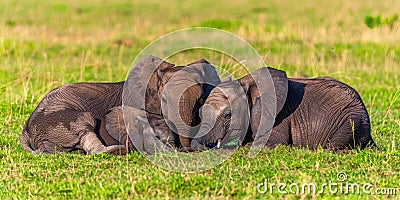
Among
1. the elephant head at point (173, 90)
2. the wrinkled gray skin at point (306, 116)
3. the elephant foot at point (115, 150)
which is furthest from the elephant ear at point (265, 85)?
the elephant foot at point (115, 150)

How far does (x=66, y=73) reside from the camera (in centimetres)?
1421

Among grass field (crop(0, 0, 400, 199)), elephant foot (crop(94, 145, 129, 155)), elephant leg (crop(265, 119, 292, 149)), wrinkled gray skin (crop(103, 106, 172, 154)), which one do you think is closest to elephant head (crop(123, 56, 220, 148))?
wrinkled gray skin (crop(103, 106, 172, 154))

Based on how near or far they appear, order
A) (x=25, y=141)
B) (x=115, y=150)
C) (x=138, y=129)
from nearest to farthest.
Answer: (x=115, y=150) < (x=138, y=129) < (x=25, y=141)

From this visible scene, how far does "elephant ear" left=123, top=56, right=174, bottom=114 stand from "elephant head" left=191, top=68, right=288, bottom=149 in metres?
0.70

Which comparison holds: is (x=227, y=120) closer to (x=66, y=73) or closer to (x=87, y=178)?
(x=87, y=178)

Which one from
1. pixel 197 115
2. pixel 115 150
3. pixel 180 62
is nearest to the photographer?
pixel 115 150

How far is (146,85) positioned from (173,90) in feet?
2.08

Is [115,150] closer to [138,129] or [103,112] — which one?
[138,129]

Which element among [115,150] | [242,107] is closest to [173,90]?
[242,107]

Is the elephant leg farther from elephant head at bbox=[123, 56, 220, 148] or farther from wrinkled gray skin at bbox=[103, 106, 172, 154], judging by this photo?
wrinkled gray skin at bbox=[103, 106, 172, 154]

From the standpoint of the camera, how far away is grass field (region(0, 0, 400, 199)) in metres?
6.77

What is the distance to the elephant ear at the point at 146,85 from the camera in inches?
342

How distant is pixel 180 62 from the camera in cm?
1633

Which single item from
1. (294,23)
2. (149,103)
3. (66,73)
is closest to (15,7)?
(294,23)
